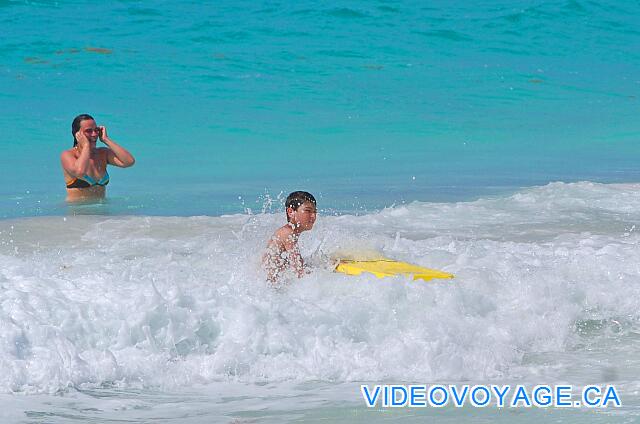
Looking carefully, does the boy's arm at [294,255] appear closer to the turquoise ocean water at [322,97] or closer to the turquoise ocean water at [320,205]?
the turquoise ocean water at [320,205]

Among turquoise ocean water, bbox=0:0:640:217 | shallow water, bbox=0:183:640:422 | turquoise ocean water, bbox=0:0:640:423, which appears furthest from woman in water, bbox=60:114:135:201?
shallow water, bbox=0:183:640:422

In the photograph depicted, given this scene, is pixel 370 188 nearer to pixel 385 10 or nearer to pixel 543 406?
pixel 543 406

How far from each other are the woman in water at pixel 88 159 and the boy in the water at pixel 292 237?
11.4 feet

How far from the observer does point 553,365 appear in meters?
4.13

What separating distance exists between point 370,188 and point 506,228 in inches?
141

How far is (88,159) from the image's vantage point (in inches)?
334

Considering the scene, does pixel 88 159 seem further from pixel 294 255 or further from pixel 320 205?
pixel 294 255

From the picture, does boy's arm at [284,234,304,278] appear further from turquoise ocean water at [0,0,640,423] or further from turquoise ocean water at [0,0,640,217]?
turquoise ocean water at [0,0,640,217]

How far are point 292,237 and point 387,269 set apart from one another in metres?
0.56

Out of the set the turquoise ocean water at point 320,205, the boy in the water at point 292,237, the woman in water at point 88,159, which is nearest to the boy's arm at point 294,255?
the boy in the water at point 292,237

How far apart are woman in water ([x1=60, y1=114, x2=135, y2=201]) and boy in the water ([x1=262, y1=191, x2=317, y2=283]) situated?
11.4 feet

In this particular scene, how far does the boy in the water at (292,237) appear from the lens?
5047 mm

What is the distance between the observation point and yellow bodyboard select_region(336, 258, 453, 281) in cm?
496

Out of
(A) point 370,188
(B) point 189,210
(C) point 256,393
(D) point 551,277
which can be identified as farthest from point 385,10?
(C) point 256,393
